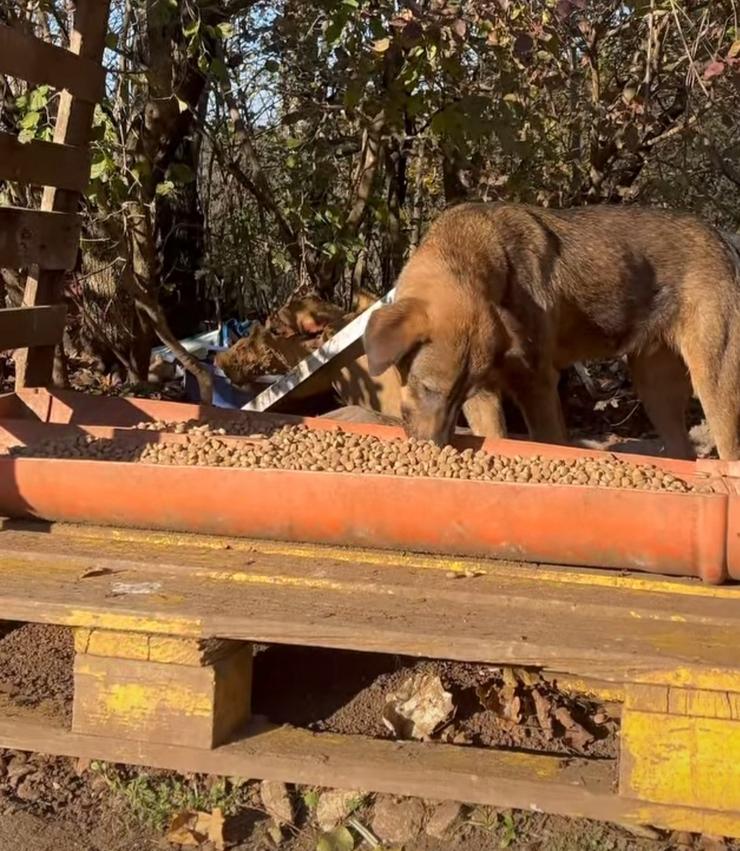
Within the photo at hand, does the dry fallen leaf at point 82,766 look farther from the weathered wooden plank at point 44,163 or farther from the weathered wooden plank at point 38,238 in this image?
the weathered wooden plank at point 44,163

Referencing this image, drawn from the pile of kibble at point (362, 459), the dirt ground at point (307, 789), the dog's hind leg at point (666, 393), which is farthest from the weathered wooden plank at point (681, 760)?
the dog's hind leg at point (666, 393)

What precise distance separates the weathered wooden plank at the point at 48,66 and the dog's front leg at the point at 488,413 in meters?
2.34

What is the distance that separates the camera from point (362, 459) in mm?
3857

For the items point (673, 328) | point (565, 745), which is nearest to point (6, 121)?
point (673, 328)

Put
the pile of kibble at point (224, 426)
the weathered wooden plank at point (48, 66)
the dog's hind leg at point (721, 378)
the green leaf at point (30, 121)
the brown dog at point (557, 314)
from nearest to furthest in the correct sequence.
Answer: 1. the weathered wooden plank at point (48, 66)
2. the pile of kibble at point (224, 426)
3. the brown dog at point (557, 314)
4. the green leaf at point (30, 121)
5. the dog's hind leg at point (721, 378)

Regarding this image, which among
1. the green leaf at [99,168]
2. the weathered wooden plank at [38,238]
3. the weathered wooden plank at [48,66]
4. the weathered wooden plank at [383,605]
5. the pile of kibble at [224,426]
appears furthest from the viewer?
the green leaf at [99,168]

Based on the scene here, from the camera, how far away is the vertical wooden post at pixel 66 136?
16.4 feet

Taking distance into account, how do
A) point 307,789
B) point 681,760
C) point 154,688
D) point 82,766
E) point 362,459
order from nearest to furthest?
point 681,760
point 154,688
point 307,789
point 82,766
point 362,459

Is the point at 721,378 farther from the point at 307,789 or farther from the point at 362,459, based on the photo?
the point at 307,789

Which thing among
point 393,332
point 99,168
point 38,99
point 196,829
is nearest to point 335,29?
point 99,168

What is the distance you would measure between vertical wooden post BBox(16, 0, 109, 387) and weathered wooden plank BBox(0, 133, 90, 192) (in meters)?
0.07

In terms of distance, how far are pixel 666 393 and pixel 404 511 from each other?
3.40m

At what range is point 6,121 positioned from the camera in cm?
669

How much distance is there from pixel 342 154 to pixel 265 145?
2.01ft
